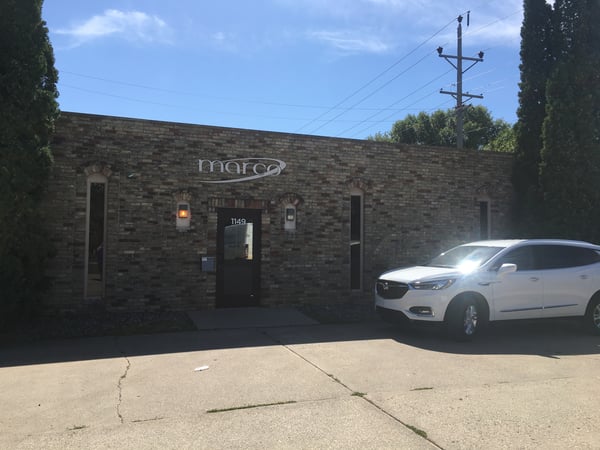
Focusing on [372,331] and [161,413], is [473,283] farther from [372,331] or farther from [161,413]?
[161,413]

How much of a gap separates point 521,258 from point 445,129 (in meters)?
30.9

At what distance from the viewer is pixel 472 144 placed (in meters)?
39.9

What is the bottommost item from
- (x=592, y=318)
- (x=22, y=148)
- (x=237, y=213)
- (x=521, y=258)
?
(x=592, y=318)

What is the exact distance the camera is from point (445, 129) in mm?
37906

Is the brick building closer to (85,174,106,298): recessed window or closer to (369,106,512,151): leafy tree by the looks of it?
(85,174,106,298): recessed window

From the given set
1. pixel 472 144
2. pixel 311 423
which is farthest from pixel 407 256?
pixel 472 144

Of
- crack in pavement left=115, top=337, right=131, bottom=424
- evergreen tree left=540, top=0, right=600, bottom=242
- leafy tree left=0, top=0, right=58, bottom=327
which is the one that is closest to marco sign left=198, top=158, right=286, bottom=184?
leafy tree left=0, top=0, right=58, bottom=327

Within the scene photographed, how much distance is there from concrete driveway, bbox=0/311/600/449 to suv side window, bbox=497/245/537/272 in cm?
124

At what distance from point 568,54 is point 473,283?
864 centimetres

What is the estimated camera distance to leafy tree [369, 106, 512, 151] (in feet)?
124

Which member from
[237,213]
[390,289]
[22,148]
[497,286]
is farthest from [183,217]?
[497,286]

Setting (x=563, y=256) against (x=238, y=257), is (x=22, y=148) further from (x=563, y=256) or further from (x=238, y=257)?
(x=563, y=256)

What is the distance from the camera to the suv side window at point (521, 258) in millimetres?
8703

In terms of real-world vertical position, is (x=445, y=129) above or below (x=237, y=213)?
above
